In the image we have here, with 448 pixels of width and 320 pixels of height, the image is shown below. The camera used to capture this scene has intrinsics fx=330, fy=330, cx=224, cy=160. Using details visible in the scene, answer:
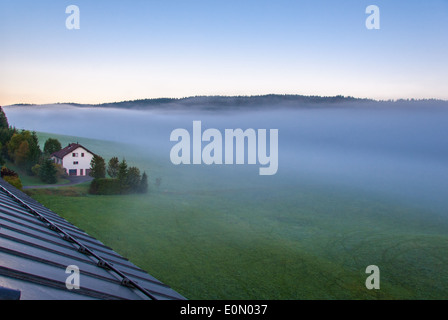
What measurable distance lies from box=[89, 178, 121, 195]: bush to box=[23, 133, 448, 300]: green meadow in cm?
279

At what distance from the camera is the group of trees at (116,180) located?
192 ft

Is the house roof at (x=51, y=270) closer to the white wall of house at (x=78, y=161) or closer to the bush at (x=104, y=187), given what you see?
the bush at (x=104, y=187)

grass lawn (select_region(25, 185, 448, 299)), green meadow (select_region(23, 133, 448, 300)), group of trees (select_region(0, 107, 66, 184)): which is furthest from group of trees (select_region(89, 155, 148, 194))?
group of trees (select_region(0, 107, 66, 184))

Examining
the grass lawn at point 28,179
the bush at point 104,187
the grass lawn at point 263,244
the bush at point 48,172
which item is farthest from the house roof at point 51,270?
the grass lawn at point 28,179

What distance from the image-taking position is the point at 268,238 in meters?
41.8

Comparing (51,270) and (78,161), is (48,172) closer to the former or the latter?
(78,161)

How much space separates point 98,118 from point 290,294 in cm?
17218

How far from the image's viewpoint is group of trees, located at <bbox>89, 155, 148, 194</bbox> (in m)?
58.5

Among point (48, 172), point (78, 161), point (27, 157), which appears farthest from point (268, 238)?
point (27, 157)

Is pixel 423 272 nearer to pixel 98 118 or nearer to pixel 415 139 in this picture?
pixel 415 139

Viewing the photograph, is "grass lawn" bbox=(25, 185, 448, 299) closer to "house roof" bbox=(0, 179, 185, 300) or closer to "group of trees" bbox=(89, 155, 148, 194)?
"group of trees" bbox=(89, 155, 148, 194)

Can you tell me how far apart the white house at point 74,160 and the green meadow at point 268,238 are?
13423 mm

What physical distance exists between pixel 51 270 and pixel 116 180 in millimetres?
56726

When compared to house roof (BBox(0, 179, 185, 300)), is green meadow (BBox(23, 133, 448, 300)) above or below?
below
